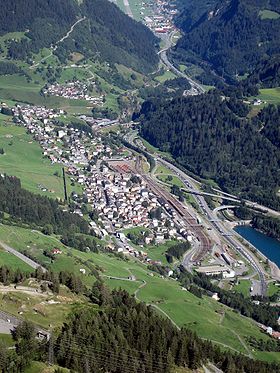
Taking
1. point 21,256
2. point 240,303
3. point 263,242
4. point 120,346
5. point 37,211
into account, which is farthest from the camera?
point 263,242

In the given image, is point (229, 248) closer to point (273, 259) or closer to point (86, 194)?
point (273, 259)

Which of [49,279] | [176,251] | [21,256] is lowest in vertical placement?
[176,251]

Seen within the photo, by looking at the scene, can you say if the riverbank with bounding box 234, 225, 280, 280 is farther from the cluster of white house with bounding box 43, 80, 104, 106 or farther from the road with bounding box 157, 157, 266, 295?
the cluster of white house with bounding box 43, 80, 104, 106

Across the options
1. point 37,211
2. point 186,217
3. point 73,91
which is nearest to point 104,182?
point 186,217

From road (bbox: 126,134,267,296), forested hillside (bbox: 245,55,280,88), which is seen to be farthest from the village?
forested hillside (bbox: 245,55,280,88)

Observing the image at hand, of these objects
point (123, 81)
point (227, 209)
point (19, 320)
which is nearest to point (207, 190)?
point (227, 209)

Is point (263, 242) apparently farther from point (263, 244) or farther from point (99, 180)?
point (99, 180)
